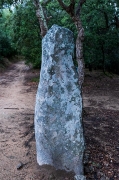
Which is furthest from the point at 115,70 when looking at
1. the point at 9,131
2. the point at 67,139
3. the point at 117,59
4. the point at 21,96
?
the point at 67,139

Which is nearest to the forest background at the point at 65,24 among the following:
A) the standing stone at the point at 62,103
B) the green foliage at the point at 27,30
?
the green foliage at the point at 27,30

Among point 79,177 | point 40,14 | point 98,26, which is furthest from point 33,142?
point 98,26

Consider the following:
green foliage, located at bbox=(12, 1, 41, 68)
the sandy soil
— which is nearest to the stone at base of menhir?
the sandy soil

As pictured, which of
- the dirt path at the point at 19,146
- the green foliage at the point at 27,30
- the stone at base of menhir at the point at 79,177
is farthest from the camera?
the green foliage at the point at 27,30

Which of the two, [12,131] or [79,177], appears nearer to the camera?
[79,177]

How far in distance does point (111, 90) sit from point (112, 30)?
195 inches

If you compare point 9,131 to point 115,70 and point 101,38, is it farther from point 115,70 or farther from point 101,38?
point 115,70

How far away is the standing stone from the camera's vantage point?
3.94 metres

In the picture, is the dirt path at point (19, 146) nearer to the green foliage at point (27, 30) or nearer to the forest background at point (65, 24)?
the forest background at point (65, 24)

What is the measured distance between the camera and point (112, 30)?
15.6m

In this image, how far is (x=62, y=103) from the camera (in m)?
3.95

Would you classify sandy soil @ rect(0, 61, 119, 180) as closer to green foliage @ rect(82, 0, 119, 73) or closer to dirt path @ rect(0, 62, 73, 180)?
dirt path @ rect(0, 62, 73, 180)

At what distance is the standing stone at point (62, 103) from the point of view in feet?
12.9

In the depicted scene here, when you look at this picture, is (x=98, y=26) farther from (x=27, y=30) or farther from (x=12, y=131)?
(x=12, y=131)
